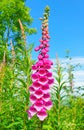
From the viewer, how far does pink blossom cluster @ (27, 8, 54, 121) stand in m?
7.45

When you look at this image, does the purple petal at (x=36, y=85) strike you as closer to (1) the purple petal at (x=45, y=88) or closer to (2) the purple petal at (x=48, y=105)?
(1) the purple petal at (x=45, y=88)

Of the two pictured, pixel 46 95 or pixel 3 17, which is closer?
pixel 46 95

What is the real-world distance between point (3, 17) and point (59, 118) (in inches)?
1429

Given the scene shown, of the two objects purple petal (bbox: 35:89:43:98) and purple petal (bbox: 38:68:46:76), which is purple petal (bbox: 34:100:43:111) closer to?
purple petal (bbox: 35:89:43:98)

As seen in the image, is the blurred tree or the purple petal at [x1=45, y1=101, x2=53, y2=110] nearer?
the purple petal at [x1=45, y1=101, x2=53, y2=110]

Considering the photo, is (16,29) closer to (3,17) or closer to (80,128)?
(3,17)

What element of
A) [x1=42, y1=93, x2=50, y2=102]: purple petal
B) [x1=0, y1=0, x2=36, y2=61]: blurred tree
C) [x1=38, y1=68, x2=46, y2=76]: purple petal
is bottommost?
[x1=42, y1=93, x2=50, y2=102]: purple petal

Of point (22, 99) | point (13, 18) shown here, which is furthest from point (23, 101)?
point (13, 18)

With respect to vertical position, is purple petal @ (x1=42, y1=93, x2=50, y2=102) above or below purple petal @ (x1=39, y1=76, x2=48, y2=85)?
below

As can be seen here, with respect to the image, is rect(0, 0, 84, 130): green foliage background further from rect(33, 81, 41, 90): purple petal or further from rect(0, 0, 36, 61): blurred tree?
rect(0, 0, 36, 61): blurred tree

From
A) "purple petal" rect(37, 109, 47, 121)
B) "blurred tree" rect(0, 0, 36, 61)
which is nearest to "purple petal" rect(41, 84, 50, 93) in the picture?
"purple petal" rect(37, 109, 47, 121)

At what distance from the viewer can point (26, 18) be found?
45188mm

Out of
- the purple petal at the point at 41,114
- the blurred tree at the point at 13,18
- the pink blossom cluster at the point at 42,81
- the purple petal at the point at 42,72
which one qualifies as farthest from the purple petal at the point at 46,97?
the blurred tree at the point at 13,18

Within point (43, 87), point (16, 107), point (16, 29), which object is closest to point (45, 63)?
point (43, 87)
